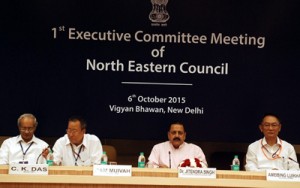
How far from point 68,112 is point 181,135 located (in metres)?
1.28

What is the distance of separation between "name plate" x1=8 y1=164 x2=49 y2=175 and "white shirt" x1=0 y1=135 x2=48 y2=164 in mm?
1166

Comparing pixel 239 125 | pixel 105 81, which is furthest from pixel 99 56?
pixel 239 125

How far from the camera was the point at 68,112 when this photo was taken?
6.68 meters

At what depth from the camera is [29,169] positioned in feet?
15.3

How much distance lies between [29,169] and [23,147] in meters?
1.33

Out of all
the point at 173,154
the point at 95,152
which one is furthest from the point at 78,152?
the point at 173,154

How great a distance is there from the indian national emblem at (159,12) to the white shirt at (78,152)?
1455 mm

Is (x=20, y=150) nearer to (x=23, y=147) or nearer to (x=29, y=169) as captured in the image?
(x=23, y=147)

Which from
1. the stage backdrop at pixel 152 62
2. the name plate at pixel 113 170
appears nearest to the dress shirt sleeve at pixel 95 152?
the stage backdrop at pixel 152 62

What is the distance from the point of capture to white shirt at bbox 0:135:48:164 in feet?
19.4

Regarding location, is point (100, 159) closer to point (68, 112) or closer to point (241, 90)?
point (68, 112)

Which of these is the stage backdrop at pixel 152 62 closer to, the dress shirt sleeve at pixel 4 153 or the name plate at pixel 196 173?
the dress shirt sleeve at pixel 4 153

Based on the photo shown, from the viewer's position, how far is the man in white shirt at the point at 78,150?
586cm

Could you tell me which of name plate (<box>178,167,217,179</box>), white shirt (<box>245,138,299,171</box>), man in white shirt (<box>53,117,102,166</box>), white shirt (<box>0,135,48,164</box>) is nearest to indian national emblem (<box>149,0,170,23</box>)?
man in white shirt (<box>53,117,102,166</box>)
